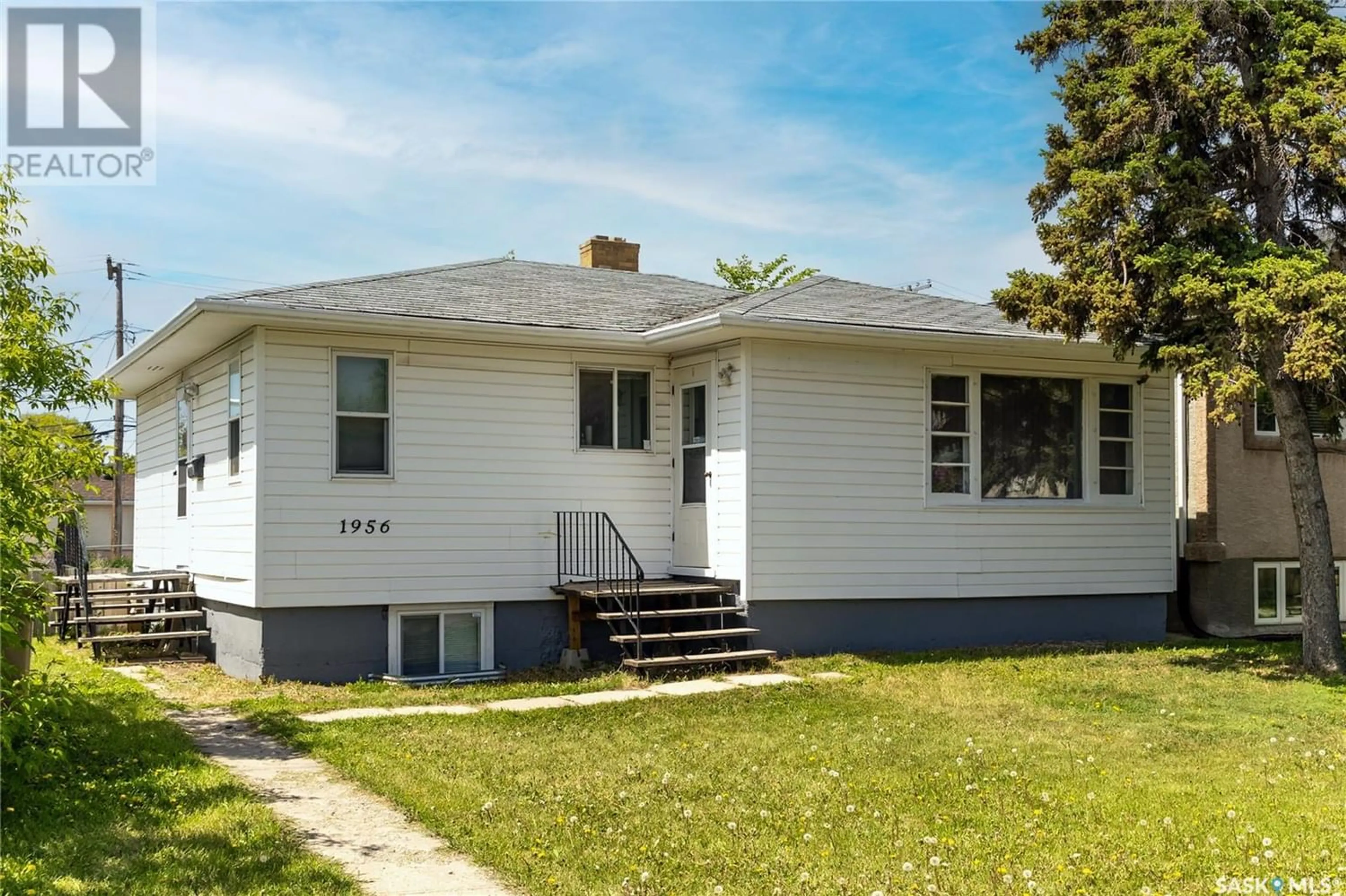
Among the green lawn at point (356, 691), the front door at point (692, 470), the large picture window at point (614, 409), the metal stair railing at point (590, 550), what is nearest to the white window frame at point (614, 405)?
the large picture window at point (614, 409)

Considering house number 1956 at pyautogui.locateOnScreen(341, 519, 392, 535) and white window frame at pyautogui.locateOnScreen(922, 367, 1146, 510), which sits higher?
white window frame at pyautogui.locateOnScreen(922, 367, 1146, 510)

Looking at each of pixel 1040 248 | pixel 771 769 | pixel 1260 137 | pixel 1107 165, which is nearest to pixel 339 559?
pixel 771 769

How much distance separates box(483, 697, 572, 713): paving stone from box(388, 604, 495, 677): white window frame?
6.73ft

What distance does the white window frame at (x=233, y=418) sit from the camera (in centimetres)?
1265

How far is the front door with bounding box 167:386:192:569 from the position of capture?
50.0ft

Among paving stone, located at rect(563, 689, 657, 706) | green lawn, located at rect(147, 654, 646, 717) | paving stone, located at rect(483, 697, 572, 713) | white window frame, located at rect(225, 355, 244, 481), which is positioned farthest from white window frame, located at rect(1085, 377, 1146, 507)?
white window frame, located at rect(225, 355, 244, 481)

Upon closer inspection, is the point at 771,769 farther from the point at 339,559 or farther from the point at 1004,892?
the point at 339,559

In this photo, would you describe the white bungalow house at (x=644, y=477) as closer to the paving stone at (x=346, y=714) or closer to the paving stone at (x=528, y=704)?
the paving stone at (x=528, y=704)

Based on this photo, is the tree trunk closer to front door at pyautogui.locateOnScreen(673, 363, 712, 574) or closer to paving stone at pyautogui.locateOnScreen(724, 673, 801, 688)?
paving stone at pyautogui.locateOnScreen(724, 673, 801, 688)

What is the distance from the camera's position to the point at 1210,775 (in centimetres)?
763

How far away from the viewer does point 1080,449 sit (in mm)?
14891

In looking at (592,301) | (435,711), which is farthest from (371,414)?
(435,711)

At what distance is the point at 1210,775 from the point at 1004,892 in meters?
2.96

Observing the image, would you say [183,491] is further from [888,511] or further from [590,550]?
[888,511]
